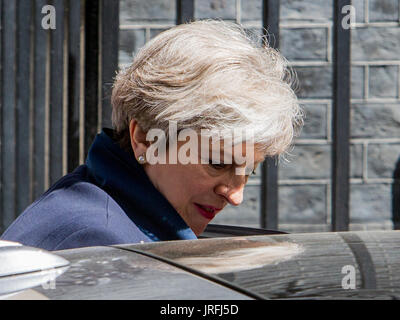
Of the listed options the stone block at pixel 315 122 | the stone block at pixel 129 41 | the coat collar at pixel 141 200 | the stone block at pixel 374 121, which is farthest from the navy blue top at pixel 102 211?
the stone block at pixel 374 121

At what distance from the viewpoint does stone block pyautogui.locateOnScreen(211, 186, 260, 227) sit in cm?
358

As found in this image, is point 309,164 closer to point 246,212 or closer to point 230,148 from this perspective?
point 246,212

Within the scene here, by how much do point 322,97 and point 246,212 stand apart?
2.20 feet

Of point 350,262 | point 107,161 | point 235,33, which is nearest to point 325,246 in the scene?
point 350,262

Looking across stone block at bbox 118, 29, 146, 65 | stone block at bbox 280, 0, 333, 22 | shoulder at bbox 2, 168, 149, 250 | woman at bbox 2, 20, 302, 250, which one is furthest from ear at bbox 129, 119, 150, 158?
stone block at bbox 280, 0, 333, 22

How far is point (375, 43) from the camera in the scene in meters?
3.54

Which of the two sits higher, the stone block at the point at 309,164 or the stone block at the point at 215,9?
the stone block at the point at 215,9

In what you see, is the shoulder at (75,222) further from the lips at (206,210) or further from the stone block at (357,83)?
the stone block at (357,83)

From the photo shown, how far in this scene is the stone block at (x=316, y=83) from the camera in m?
3.56

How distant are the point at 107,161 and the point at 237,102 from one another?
328 millimetres

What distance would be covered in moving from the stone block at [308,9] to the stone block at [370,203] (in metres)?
0.85

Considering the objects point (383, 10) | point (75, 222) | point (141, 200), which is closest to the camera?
point (75, 222)

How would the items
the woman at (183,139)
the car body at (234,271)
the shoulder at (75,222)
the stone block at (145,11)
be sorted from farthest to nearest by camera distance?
the stone block at (145,11), the woman at (183,139), the shoulder at (75,222), the car body at (234,271)

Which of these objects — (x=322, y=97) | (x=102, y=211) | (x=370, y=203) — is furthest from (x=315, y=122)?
(x=102, y=211)
